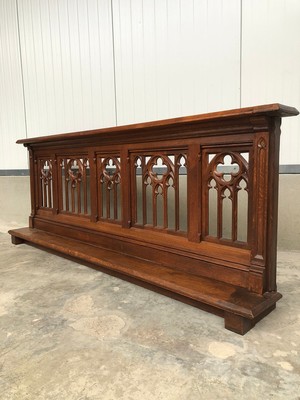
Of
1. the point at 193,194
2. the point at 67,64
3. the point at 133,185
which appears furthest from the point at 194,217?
the point at 67,64

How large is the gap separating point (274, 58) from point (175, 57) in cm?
88

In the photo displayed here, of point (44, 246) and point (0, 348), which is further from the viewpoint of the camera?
point (44, 246)

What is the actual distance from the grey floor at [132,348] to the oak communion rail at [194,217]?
111mm

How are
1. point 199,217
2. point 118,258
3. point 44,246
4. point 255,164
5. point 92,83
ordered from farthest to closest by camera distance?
point 92,83, point 44,246, point 118,258, point 199,217, point 255,164

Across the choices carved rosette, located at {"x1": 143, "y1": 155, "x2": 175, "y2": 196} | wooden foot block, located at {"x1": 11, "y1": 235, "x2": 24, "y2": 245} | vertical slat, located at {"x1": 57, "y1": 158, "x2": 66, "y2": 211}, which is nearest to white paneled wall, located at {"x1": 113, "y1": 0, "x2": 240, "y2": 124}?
vertical slat, located at {"x1": 57, "y1": 158, "x2": 66, "y2": 211}

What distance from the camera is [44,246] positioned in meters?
2.77

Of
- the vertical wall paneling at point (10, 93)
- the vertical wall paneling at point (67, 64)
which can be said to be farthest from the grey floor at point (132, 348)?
the vertical wall paneling at point (10, 93)

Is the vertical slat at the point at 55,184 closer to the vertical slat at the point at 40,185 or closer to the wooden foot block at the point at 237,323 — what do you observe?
the vertical slat at the point at 40,185

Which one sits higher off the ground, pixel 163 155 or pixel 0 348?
pixel 163 155

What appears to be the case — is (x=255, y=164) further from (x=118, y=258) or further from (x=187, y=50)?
(x=187, y=50)

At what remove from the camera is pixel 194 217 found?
190 cm

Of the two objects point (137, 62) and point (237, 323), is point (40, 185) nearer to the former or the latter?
point (137, 62)

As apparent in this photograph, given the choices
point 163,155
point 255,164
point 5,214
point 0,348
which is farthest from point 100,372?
point 5,214

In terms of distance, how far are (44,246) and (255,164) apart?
73.7 inches
